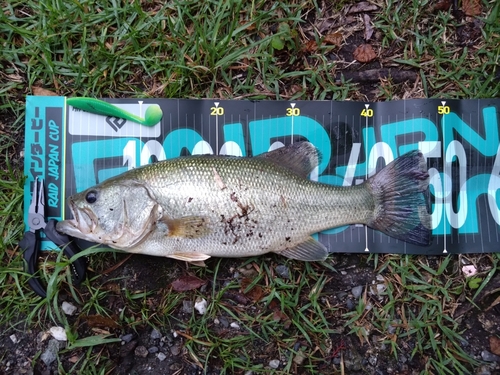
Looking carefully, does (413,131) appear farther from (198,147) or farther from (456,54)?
(198,147)

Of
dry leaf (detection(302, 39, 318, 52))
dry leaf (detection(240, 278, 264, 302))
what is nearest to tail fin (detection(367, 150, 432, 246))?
dry leaf (detection(240, 278, 264, 302))

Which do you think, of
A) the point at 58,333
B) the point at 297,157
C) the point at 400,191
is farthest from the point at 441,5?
the point at 58,333

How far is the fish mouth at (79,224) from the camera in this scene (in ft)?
9.11

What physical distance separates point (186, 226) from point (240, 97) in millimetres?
1207

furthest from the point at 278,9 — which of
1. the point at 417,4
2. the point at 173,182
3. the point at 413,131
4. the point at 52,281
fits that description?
the point at 52,281

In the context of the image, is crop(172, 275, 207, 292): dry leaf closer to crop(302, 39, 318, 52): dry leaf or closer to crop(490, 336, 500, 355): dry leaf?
crop(302, 39, 318, 52): dry leaf

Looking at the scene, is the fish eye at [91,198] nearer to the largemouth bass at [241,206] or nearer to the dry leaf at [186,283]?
the largemouth bass at [241,206]

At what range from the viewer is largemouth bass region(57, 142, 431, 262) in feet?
9.14

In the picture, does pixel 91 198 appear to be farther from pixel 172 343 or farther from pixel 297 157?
pixel 297 157

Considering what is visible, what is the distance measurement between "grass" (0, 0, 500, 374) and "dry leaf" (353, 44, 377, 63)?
2.4 inches

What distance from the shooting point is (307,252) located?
3.01m

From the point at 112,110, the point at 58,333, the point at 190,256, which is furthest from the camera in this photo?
the point at 112,110

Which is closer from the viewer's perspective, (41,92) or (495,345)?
(495,345)

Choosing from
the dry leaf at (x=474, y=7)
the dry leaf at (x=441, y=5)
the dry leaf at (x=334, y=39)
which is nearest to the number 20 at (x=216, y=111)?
the dry leaf at (x=334, y=39)
